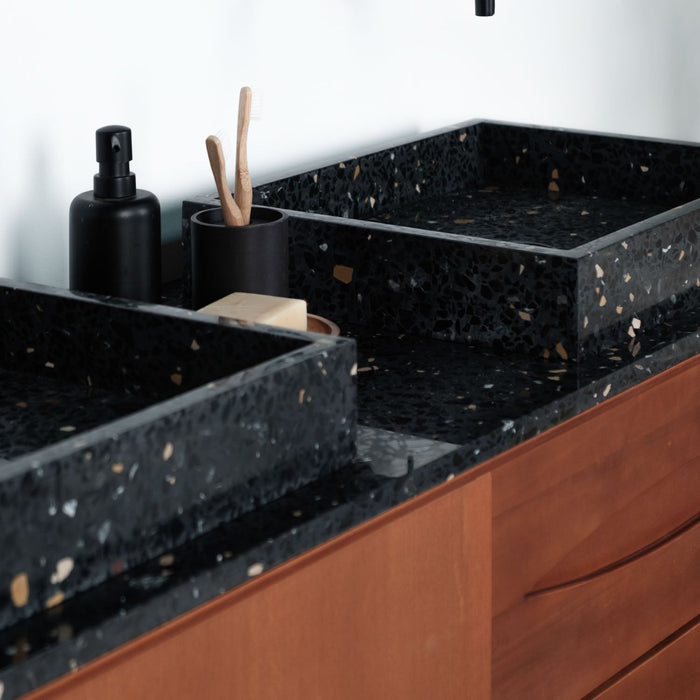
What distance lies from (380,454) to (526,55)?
1.25 m

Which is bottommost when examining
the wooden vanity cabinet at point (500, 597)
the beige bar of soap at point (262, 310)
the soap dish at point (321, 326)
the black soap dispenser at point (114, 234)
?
the wooden vanity cabinet at point (500, 597)

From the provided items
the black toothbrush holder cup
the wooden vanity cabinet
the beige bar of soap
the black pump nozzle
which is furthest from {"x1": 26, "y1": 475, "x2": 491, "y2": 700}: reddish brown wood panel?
the black pump nozzle

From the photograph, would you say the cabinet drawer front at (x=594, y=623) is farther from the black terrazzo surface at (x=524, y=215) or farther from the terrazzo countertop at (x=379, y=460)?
the black terrazzo surface at (x=524, y=215)

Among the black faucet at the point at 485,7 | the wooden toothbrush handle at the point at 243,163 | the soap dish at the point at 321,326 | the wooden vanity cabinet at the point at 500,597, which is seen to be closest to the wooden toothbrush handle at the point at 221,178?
the wooden toothbrush handle at the point at 243,163

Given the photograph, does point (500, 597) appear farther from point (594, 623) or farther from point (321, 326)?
point (321, 326)

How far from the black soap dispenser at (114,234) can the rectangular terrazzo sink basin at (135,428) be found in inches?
6.1

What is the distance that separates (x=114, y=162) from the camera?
1.20 m

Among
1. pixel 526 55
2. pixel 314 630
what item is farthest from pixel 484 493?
pixel 526 55

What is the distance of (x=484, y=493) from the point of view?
41.6 inches

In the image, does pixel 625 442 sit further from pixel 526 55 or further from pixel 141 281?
pixel 526 55

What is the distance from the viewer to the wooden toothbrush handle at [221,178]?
1205 millimetres

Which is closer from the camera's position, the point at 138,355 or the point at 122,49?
the point at 138,355

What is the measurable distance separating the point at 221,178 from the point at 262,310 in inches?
7.9

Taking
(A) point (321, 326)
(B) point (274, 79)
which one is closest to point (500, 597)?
(A) point (321, 326)
